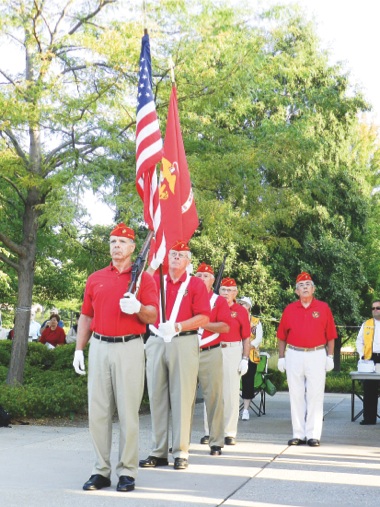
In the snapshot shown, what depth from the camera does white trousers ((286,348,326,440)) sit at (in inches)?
432

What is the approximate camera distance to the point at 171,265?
898 cm

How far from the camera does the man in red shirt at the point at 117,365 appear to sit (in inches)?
293

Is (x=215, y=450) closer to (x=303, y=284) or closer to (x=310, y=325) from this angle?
(x=310, y=325)

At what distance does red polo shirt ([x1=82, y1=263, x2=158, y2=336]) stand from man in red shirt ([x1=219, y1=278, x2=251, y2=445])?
3752mm

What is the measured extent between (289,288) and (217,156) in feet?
54.9

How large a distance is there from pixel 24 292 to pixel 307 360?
593cm

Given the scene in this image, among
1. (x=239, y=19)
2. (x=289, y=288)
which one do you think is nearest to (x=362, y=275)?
(x=289, y=288)

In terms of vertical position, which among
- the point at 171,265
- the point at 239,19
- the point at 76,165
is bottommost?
the point at 171,265

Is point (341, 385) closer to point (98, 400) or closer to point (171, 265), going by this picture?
point (171, 265)

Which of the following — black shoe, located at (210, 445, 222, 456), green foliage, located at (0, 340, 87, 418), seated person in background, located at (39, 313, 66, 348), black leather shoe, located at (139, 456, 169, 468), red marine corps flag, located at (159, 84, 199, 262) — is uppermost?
red marine corps flag, located at (159, 84, 199, 262)

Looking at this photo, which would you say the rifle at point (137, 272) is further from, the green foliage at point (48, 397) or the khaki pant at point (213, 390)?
the green foliage at point (48, 397)

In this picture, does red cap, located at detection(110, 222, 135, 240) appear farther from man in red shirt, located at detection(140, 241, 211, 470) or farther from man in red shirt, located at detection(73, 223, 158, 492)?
man in red shirt, located at detection(140, 241, 211, 470)

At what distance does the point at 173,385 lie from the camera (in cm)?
880

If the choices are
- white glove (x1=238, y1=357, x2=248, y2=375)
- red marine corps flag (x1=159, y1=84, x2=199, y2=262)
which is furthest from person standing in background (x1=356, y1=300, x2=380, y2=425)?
red marine corps flag (x1=159, y1=84, x2=199, y2=262)
